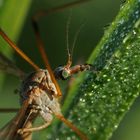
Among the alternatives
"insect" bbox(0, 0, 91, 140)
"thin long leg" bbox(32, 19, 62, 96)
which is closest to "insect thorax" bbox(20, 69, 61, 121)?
"insect" bbox(0, 0, 91, 140)

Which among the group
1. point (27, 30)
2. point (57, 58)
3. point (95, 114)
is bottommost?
point (95, 114)

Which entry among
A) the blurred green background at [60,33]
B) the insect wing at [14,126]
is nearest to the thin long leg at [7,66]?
the insect wing at [14,126]

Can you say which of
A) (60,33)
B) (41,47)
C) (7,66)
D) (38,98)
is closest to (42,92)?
(38,98)

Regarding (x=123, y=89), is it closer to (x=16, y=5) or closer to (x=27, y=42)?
(x=16, y=5)

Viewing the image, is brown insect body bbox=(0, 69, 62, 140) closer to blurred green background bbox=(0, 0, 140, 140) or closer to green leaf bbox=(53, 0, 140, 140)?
green leaf bbox=(53, 0, 140, 140)

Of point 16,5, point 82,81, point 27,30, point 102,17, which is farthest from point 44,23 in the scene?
point 82,81

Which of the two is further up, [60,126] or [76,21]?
[76,21]

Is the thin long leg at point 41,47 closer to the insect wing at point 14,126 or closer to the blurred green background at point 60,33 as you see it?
the insect wing at point 14,126
